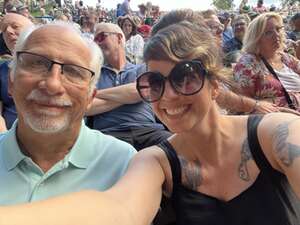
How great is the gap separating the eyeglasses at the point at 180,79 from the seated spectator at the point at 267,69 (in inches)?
83.2

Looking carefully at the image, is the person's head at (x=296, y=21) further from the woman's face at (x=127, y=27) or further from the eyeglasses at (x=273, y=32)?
the eyeglasses at (x=273, y=32)

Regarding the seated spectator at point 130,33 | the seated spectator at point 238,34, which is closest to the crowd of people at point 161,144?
the seated spectator at point 130,33

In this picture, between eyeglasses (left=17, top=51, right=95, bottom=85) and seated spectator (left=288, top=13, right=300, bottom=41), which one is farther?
seated spectator (left=288, top=13, right=300, bottom=41)

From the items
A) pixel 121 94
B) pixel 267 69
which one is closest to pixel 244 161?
pixel 121 94

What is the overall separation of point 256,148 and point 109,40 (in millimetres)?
2711

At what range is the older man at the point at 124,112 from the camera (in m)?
3.54

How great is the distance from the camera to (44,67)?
1805 mm

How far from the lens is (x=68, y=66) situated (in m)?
1.83

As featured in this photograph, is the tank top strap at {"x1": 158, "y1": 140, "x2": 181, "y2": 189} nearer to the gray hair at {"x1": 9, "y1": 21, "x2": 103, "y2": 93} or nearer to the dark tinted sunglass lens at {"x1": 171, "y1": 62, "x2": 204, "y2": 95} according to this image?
the dark tinted sunglass lens at {"x1": 171, "y1": 62, "x2": 204, "y2": 95}

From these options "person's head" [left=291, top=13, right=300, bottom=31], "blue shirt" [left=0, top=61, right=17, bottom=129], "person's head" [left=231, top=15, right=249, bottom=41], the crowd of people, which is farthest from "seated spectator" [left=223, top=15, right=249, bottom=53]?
the crowd of people

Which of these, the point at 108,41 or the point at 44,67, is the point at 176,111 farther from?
the point at 108,41

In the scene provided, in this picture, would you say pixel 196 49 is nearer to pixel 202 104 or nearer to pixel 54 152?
pixel 202 104

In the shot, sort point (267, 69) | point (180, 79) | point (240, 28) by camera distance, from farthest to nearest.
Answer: point (240, 28) → point (267, 69) → point (180, 79)

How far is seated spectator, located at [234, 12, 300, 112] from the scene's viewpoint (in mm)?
3787
